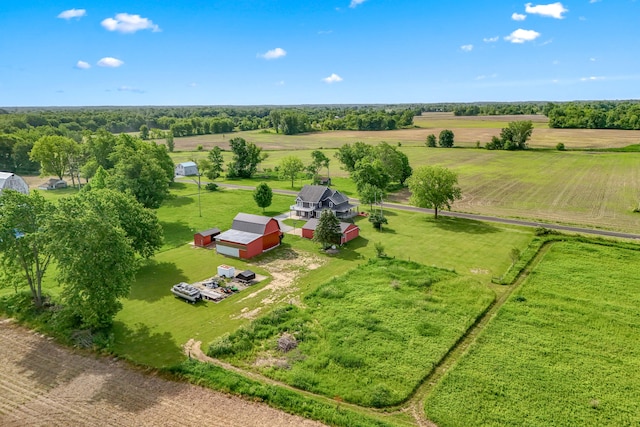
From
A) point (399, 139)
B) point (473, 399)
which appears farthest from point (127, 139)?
point (399, 139)

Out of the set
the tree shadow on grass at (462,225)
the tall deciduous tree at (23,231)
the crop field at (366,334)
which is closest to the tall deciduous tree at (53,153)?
the tall deciduous tree at (23,231)

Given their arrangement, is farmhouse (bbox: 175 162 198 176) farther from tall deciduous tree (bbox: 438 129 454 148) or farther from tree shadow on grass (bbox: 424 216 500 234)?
tall deciduous tree (bbox: 438 129 454 148)

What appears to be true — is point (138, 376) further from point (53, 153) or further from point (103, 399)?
point (53, 153)

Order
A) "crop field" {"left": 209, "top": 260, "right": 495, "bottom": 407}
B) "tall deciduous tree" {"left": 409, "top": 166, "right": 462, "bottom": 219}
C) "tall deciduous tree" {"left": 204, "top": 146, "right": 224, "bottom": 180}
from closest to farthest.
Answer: "crop field" {"left": 209, "top": 260, "right": 495, "bottom": 407} → "tall deciduous tree" {"left": 409, "top": 166, "right": 462, "bottom": 219} → "tall deciduous tree" {"left": 204, "top": 146, "right": 224, "bottom": 180}

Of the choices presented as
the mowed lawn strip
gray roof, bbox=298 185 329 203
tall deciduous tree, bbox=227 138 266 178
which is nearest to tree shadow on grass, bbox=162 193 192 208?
tall deciduous tree, bbox=227 138 266 178

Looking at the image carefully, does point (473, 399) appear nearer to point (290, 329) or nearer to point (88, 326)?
point (290, 329)

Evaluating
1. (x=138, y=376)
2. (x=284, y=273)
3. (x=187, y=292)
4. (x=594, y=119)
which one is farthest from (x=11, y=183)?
(x=594, y=119)
